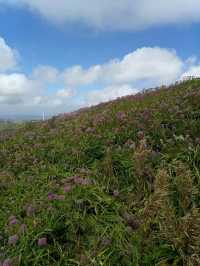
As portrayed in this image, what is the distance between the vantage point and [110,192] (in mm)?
7105

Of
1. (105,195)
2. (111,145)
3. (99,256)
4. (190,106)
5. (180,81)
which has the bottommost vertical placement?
(99,256)

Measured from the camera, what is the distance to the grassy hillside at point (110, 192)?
485 cm

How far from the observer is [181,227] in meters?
4.51

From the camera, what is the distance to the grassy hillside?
485 centimetres

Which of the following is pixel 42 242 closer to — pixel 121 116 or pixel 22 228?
pixel 22 228

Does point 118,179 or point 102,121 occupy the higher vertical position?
point 102,121

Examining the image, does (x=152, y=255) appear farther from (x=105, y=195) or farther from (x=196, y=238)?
(x=105, y=195)

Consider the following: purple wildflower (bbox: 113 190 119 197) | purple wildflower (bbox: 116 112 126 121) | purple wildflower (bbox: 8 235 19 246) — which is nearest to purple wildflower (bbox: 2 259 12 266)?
purple wildflower (bbox: 8 235 19 246)

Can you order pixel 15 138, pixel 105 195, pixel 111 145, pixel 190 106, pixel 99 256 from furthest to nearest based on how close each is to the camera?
pixel 15 138 < pixel 190 106 < pixel 111 145 < pixel 105 195 < pixel 99 256

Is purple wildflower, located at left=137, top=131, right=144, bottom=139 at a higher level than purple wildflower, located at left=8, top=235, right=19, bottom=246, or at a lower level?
A: higher

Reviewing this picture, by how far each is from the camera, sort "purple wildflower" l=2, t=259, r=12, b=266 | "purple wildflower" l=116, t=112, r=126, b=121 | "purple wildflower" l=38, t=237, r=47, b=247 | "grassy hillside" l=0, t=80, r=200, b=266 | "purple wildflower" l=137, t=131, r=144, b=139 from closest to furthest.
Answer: "grassy hillside" l=0, t=80, r=200, b=266 → "purple wildflower" l=2, t=259, r=12, b=266 → "purple wildflower" l=38, t=237, r=47, b=247 → "purple wildflower" l=137, t=131, r=144, b=139 → "purple wildflower" l=116, t=112, r=126, b=121

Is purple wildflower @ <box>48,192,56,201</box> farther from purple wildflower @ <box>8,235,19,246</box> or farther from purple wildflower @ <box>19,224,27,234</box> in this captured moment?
purple wildflower @ <box>8,235,19,246</box>

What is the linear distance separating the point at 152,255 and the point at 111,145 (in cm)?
458

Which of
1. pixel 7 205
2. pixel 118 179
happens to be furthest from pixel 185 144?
pixel 7 205
